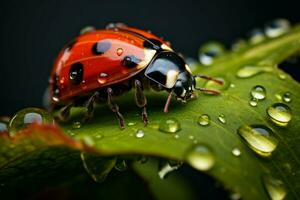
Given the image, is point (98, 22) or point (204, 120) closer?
point (204, 120)

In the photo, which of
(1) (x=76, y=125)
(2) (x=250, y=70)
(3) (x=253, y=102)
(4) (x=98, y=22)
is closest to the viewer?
(3) (x=253, y=102)

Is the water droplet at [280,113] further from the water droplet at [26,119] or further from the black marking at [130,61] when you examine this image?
the water droplet at [26,119]

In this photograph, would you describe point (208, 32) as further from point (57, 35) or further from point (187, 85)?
point (187, 85)

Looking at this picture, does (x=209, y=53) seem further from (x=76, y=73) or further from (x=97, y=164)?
(x=97, y=164)

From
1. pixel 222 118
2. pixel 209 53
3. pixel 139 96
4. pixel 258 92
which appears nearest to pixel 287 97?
pixel 258 92

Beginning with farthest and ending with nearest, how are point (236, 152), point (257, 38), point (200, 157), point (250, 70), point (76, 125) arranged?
point (257, 38) → point (250, 70) → point (76, 125) → point (236, 152) → point (200, 157)

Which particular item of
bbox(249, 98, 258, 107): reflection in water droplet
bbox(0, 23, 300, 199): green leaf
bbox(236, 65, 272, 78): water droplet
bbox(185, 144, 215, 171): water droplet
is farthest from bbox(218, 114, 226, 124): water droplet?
bbox(236, 65, 272, 78): water droplet
